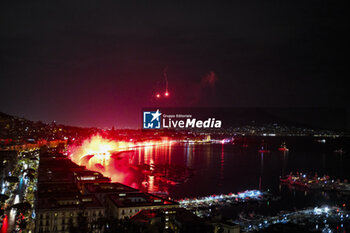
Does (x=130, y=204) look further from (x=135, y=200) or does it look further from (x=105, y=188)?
(x=105, y=188)

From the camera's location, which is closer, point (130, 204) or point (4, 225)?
point (4, 225)

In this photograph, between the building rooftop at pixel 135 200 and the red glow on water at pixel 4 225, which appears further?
the building rooftop at pixel 135 200

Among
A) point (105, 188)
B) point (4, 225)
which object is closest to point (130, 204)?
point (105, 188)

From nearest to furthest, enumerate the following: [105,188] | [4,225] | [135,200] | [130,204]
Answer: [4,225], [130,204], [135,200], [105,188]

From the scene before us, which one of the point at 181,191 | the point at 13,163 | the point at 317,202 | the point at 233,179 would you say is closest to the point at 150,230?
the point at 181,191

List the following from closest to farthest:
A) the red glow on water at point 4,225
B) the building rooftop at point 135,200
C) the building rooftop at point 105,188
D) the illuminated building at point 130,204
Answer: the red glow on water at point 4,225, the illuminated building at point 130,204, the building rooftop at point 135,200, the building rooftop at point 105,188

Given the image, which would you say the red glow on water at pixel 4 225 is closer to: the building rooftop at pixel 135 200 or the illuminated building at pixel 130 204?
the illuminated building at pixel 130 204

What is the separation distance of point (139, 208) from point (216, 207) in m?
4.29

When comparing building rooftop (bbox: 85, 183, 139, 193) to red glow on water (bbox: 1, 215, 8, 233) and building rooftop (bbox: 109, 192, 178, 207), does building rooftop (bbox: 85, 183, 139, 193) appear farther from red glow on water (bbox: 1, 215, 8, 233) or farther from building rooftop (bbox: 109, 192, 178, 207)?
red glow on water (bbox: 1, 215, 8, 233)

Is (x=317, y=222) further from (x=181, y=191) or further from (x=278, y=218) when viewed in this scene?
(x=181, y=191)

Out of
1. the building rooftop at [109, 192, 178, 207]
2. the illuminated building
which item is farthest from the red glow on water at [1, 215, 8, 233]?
the building rooftop at [109, 192, 178, 207]

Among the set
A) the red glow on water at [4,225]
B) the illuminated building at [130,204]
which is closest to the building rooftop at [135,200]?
the illuminated building at [130,204]

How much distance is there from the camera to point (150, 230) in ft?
20.4

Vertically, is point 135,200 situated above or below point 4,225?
above
